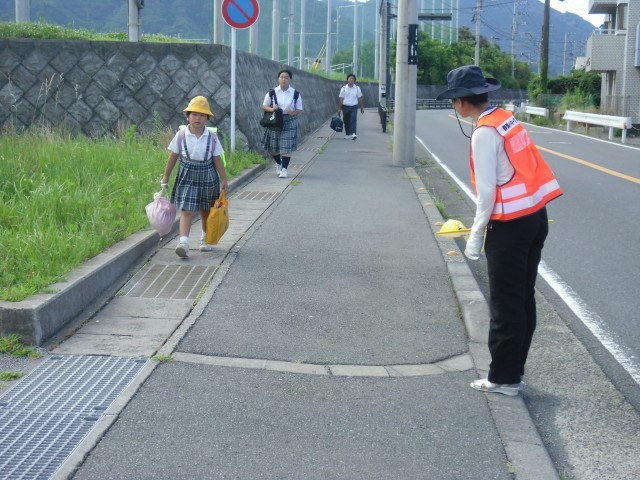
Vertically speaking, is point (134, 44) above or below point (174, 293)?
above

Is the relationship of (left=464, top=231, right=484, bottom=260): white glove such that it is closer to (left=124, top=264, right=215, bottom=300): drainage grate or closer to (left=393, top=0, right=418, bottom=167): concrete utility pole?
(left=124, top=264, right=215, bottom=300): drainage grate

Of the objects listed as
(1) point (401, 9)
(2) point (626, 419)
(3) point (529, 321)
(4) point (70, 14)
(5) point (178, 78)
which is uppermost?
(4) point (70, 14)


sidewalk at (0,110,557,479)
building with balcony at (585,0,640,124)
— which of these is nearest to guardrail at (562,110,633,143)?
building with balcony at (585,0,640,124)

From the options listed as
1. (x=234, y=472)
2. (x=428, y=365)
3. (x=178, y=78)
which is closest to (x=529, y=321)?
(x=428, y=365)

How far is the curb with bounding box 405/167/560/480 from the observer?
4.31 metres

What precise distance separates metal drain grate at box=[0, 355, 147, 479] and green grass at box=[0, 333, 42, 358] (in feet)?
0.46

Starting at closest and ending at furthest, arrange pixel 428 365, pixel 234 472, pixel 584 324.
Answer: pixel 234 472, pixel 428 365, pixel 584 324

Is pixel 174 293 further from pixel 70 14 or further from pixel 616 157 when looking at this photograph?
pixel 70 14

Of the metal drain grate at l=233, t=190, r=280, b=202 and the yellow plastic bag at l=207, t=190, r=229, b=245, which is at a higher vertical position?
the yellow plastic bag at l=207, t=190, r=229, b=245

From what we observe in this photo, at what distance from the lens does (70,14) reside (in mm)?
89625

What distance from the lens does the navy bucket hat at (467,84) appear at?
518 centimetres

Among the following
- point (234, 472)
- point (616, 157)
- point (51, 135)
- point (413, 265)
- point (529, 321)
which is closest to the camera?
point (234, 472)

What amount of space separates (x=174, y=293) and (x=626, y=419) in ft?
12.4

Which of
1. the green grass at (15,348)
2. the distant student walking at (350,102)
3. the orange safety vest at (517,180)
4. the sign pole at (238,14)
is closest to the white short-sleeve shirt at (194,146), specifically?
the green grass at (15,348)
